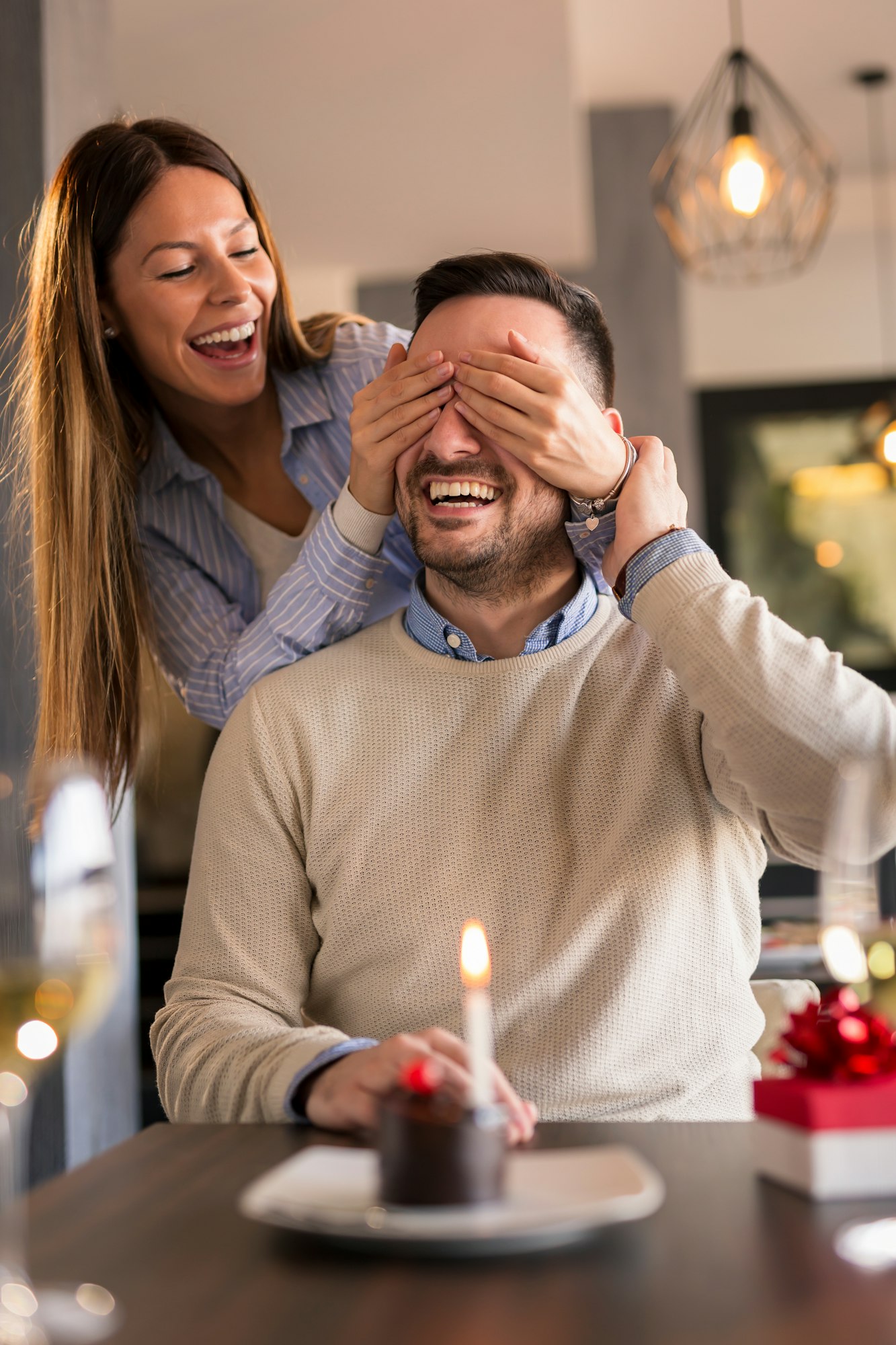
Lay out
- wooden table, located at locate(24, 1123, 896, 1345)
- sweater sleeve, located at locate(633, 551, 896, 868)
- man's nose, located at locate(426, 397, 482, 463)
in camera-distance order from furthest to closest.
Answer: man's nose, located at locate(426, 397, 482, 463)
sweater sleeve, located at locate(633, 551, 896, 868)
wooden table, located at locate(24, 1123, 896, 1345)

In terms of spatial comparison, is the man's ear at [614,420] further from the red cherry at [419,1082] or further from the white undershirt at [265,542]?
the red cherry at [419,1082]

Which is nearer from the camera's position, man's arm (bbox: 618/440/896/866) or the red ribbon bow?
the red ribbon bow

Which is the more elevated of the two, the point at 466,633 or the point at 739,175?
the point at 739,175

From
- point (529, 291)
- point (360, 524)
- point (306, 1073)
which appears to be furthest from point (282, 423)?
point (306, 1073)

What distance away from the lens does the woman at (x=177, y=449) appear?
1615 millimetres

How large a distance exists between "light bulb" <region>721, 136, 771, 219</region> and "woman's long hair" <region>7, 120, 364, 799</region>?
169 centimetres

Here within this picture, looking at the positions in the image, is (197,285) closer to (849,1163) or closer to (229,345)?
(229,345)

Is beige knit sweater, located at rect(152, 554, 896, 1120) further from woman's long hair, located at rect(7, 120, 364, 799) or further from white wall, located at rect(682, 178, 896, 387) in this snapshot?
white wall, located at rect(682, 178, 896, 387)

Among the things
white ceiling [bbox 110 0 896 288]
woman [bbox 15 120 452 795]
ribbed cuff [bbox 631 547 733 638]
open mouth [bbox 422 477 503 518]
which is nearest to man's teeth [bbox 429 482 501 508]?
open mouth [bbox 422 477 503 518]

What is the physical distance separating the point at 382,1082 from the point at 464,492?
65 centimetres

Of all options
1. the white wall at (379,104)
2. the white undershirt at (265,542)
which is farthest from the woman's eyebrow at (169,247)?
the white wall at (379,104)

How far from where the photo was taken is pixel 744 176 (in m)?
3.13

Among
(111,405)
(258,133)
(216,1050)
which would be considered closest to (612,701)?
(216,1050)

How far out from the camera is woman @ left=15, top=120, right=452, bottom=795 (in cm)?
162
